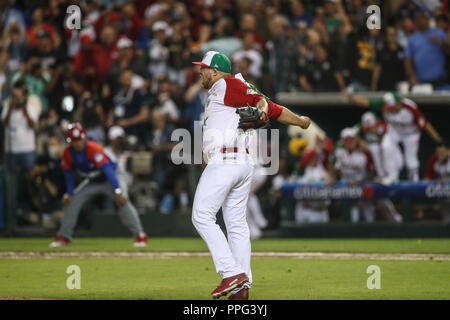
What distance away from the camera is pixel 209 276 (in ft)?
36.5

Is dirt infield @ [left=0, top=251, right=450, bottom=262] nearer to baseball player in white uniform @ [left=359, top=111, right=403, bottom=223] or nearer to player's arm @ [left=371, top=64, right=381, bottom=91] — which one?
baseball player in white uniform @ [left=359, top=111, right=403, bottom=223]

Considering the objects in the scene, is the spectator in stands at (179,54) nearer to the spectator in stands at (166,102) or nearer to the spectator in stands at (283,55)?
the spectator in stands at (166,102)

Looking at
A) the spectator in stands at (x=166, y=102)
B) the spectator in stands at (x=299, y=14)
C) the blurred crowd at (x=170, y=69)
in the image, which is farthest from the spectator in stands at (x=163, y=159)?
the spectator in stands at (x=299, y=14)

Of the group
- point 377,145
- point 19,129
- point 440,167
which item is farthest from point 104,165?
point 440,167

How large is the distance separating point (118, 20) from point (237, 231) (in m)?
Result: 11.6

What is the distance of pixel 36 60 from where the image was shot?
18.8 meters

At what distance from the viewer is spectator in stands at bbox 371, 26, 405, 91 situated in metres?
17.9

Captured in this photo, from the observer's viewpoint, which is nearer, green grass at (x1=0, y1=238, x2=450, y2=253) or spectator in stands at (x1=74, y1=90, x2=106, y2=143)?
green grass at (x1=0, y1=238, x2=450, y2=253)

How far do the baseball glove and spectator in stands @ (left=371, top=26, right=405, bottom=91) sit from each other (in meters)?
9.72

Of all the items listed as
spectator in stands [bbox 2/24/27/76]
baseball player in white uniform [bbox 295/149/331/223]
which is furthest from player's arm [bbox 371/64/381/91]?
spectator in stands [bbox 2/24/27/76]

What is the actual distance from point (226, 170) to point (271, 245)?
24.3 feet

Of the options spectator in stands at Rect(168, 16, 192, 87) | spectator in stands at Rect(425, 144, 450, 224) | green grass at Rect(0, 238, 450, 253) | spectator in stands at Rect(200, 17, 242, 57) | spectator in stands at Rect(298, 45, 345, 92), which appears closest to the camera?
green grass at Rect(0, 238, 450, 253)
